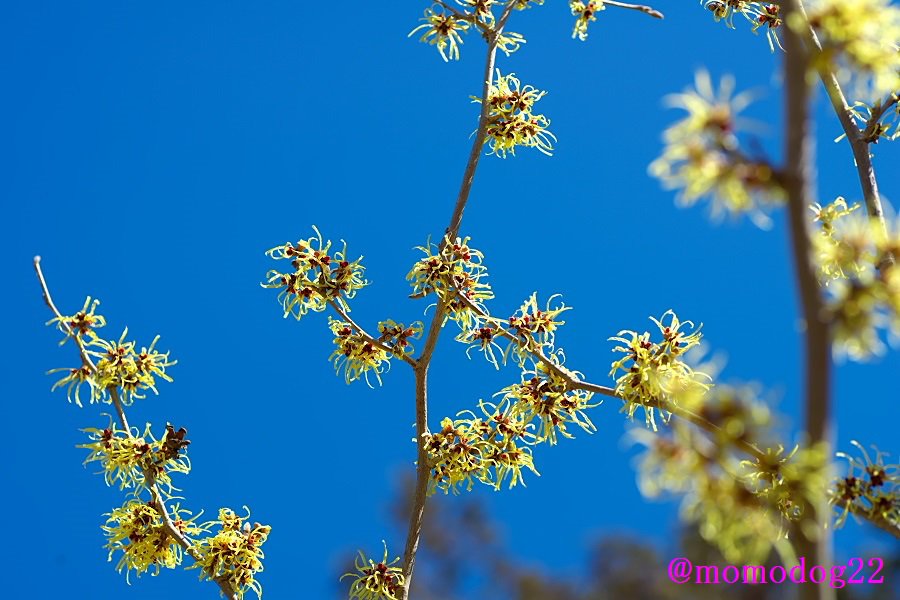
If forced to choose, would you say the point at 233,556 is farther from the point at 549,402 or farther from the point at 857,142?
the point at 857,142

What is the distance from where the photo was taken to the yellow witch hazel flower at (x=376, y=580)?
301cm

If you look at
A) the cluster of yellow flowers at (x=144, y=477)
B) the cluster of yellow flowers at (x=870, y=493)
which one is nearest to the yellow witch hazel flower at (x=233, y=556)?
the cluster of yellow flowers at (x=144, y=477)

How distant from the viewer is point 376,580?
9.86 ft

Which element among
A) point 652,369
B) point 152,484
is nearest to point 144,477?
point 152,484

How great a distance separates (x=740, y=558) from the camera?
1.43 metres

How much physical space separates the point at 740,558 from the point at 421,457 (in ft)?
5.45

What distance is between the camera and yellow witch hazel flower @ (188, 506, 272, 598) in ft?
9.61

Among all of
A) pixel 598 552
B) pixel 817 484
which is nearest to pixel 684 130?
pixel 817 484

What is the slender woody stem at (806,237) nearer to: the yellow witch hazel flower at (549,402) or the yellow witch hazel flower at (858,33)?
the yellow witch hazel flower at (858,33)

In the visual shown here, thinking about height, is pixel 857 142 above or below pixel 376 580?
above

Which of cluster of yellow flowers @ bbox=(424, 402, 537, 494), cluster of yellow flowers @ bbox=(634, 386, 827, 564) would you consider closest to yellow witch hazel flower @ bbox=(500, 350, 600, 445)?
cluster of yellow flowers @ bbox=(424, 402, 537, 494)

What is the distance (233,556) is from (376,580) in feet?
1.42

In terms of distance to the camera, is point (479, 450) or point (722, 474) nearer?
point (722, 474)

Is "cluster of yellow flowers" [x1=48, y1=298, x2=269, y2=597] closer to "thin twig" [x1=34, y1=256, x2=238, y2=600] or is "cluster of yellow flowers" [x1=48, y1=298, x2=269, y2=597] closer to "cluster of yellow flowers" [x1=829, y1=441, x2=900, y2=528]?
"thin twig" [x1=34, y1=256, x2=238, y2=600]
